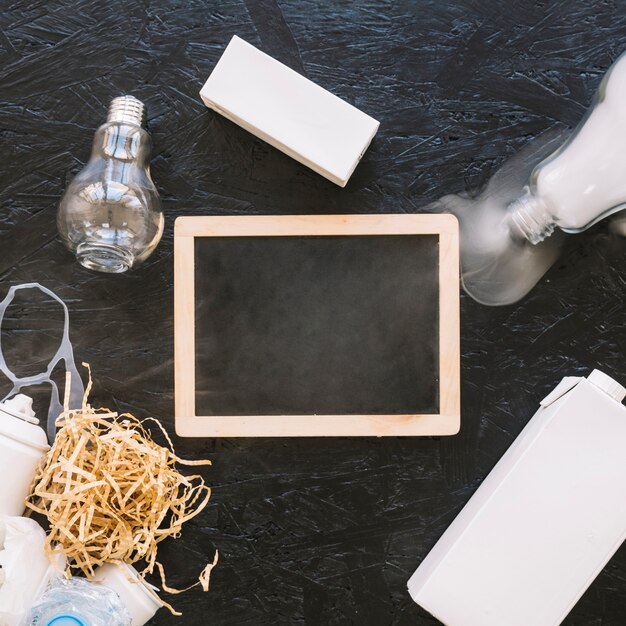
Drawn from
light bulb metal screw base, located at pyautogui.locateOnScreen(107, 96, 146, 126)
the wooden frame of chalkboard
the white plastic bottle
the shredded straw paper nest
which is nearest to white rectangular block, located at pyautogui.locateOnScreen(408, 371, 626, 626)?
the wooden frame of chalkboard

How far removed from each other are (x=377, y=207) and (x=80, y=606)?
21.5 inches

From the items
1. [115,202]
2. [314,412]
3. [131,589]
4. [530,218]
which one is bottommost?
[131,589]

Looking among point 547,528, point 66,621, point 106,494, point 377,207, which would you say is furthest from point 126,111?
point 547,528

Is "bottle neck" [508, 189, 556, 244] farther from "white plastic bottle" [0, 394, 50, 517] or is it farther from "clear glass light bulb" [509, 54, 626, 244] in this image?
"white plastic bottle" [0, 394, 50, 517]

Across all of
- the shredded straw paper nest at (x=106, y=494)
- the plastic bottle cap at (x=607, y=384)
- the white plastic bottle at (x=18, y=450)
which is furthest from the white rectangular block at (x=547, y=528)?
the white plastic bottle at (x=18, y=450)

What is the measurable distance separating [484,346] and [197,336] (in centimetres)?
35

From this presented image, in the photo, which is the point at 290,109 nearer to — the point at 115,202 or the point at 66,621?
the point at 115,202

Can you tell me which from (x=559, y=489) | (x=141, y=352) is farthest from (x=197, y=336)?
(x=559, y=489)

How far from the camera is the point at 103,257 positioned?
0.67 metres

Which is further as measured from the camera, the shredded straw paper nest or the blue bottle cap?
the shredded straw paper nest

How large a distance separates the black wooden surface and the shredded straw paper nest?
95mm

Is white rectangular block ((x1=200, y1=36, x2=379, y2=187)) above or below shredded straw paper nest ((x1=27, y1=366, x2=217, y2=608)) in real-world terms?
above

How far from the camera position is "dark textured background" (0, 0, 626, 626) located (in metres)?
0.73

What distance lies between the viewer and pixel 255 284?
71 cm
